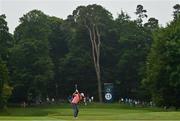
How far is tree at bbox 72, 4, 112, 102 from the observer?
10862 centimetres

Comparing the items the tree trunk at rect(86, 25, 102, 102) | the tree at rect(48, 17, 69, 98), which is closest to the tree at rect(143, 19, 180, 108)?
the tree trunk at rect(86, 25, 102, 102)

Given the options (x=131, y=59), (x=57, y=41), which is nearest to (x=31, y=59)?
(x=57, y=41)

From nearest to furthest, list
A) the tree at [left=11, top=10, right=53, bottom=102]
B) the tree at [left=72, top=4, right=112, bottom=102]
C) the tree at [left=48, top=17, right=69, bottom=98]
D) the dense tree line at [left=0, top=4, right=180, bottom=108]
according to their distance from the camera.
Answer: the tree at [left=11, top=10, right=53, bottom=102] < the dense tree line at [left=0, top=4, right=180, bottom=108] < the tree at [left=72, top=4, right=112, bottom=102] < the tree at [left=48, top=17, right=69, bottom=98]

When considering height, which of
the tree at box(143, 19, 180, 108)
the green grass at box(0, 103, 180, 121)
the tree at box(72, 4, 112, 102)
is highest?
the tree at box(72, 4, 112, 102)

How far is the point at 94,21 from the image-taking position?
109375 mm

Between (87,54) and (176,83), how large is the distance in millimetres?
Result: 44992

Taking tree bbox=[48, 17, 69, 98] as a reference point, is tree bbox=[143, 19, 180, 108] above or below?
below

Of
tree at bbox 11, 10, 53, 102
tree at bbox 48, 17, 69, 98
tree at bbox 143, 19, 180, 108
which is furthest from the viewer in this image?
tree at bbox 48, 17, 69, 98

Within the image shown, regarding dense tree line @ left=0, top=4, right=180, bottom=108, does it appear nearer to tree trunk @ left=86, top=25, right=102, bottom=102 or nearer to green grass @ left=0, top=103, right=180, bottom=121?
tree trunk @ left=86, top=25, right=102, bottom=102

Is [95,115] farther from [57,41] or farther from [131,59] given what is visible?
[57,41]

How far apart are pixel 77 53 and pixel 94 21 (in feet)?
23.4

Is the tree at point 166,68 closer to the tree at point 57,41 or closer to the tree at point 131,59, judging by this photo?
the tree at point 131,59

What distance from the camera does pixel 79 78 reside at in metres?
113

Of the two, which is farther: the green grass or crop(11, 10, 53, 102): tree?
crop(11, 10, 53, 102): tree
